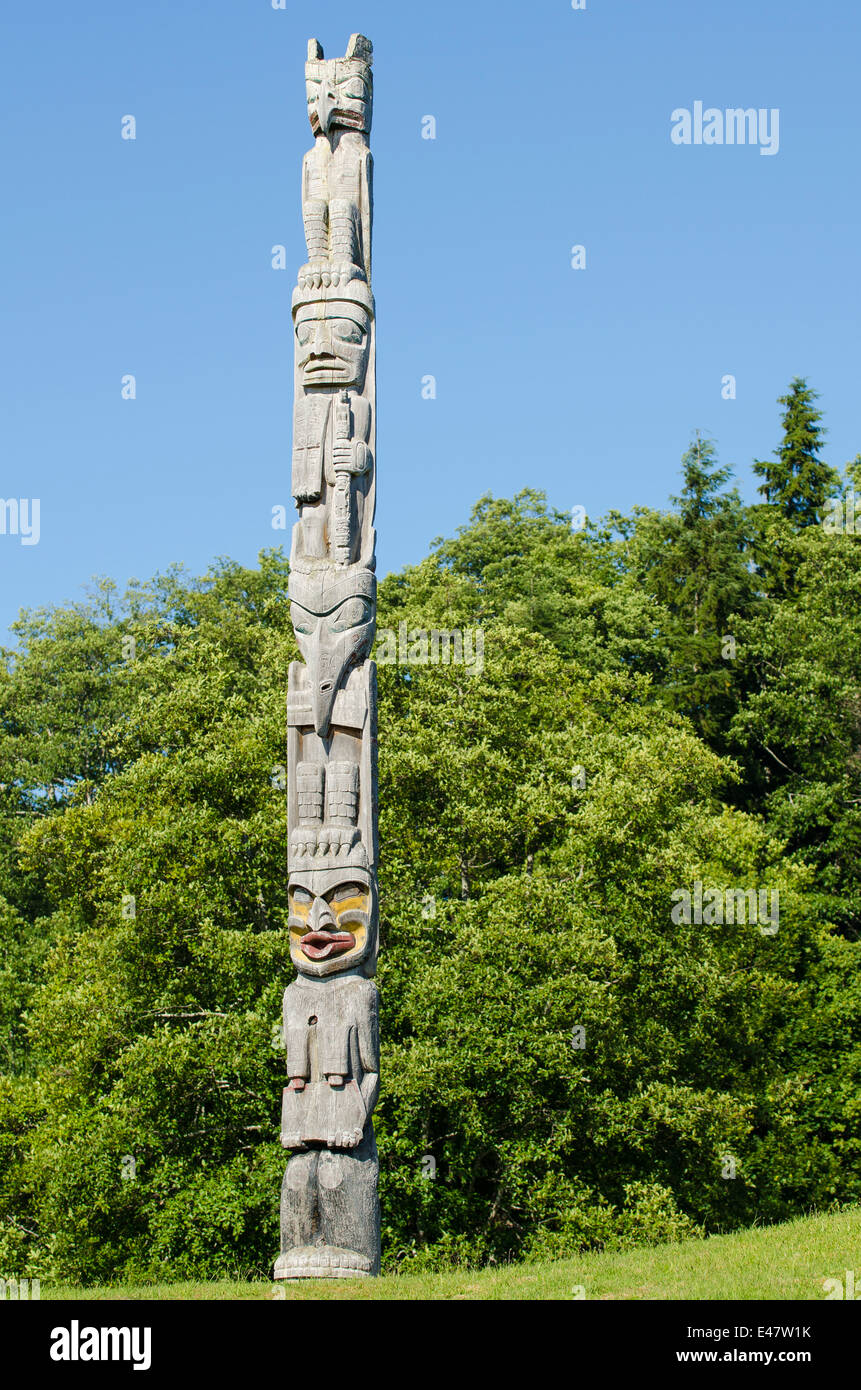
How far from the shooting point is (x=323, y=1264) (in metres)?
11.4

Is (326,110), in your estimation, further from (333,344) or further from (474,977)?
(474,977)

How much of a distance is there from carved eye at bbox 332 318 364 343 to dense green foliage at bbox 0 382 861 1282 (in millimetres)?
9790

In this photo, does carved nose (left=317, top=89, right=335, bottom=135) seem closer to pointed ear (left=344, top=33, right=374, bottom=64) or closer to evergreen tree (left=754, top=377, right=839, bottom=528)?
pointed ear (left=344, top=33, right=374, bottom=64)

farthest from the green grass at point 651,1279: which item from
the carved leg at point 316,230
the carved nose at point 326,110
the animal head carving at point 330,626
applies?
the carved nose at point 326,110

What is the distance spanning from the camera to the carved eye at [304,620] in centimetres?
1338

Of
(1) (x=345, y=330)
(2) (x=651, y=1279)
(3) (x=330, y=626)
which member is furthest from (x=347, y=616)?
(2) (x=651, y=1279)

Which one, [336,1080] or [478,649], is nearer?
[336,1080]

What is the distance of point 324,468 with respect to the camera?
1380cm

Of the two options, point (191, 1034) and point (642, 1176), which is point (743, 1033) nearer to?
point (642, 1176)

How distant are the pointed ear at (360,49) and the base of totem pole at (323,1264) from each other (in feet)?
39.1
